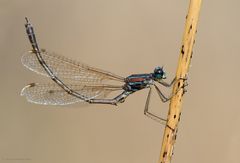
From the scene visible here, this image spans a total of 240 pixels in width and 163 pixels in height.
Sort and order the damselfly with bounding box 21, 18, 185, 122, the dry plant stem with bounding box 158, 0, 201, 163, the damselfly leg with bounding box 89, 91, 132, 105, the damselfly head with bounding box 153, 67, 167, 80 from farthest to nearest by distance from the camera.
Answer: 1. the damselfly with bounding box 21, 18, 185, 122
2. the damselfly leg with bounding box 89, 91, 132, 105
3. the damselfly head with bounding box 153, 67, 167, 80
4. the dry plant stem with bounding box 158, 0, 201, 163

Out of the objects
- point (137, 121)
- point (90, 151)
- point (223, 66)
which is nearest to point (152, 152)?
point (137, 121)

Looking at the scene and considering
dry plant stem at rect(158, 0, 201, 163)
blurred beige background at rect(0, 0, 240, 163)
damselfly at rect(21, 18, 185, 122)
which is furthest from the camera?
blurred beige background at rect(0, 0, 240, 163)

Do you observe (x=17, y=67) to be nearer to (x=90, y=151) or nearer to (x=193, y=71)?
(x=90, y=151)

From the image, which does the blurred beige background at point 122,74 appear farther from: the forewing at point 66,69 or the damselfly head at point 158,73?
the damselfly head at point 158,73

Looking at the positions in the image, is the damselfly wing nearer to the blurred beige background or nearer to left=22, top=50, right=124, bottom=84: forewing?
left=22, top=50, right=124, bottom=84: forewing

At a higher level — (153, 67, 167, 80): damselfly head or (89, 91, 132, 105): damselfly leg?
(153, 67, 167, 80): damselfly head

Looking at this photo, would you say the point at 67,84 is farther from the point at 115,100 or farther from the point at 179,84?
the point at 179,84

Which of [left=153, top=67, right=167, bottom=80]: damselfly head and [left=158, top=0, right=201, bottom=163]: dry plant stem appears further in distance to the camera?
[left=153, top=67, right=167, bottom=80]: damselfly head

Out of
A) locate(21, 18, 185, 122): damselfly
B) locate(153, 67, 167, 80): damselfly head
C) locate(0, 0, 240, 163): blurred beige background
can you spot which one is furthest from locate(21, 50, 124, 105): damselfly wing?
locate(0, 0, 240, 163): blurred beige background
